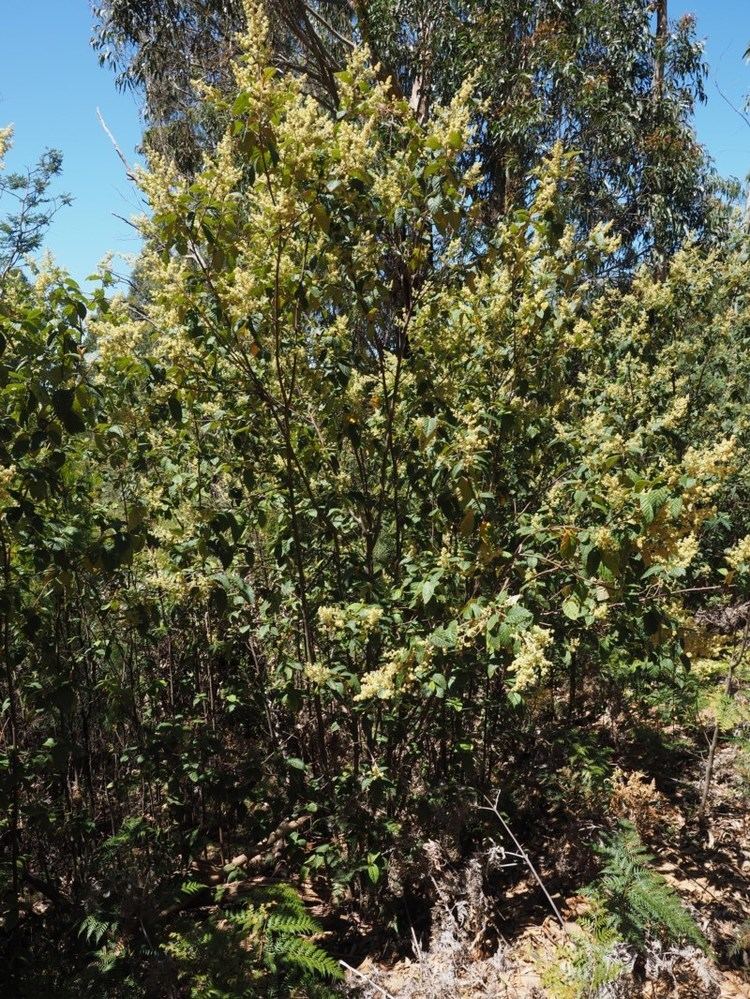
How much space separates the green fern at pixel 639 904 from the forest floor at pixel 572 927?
54 millimetres

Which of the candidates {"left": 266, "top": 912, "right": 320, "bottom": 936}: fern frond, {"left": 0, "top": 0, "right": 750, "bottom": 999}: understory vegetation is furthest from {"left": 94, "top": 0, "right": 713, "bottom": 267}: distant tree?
{"left": 266, "top": 912, "right": 320, "bottom": 936}: fern frond

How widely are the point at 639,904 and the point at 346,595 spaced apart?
1.33 metres

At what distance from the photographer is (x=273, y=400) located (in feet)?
8.71

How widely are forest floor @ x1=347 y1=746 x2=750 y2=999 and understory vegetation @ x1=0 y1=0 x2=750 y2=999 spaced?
16mm

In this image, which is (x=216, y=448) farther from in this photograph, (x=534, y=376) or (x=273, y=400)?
(x=534, y=376)

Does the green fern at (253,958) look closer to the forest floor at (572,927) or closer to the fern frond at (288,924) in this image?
the fern frond at (288,924)

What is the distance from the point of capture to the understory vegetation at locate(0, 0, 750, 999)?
2.16 metres

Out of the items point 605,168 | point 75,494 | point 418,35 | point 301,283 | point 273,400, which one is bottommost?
Result: point 75,494

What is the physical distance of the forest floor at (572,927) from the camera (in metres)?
2.16

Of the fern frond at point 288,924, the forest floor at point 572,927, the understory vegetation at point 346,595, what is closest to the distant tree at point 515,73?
the understory vegetation at point 346,595

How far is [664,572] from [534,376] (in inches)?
37.4

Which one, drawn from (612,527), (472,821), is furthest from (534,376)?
(472,821)

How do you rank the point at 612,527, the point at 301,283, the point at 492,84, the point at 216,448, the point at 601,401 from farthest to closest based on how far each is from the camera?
the point at 492,84, the point at 601,401, the point at 216,448, the point at 301,283, the point at 612,527

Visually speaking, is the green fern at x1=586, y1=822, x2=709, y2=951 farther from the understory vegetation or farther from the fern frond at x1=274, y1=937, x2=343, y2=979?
the fern frond at x1=274, y1=937, x2=343, y2=979
